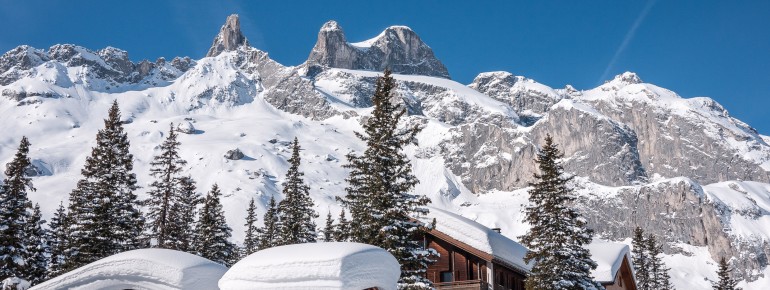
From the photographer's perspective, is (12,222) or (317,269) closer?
(317,269)

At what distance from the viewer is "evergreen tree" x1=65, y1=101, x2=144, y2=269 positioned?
108 feet

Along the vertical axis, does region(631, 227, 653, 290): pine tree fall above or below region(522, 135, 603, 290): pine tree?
above

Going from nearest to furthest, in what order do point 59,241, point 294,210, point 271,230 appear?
point 294,210, point 59,241, point 271,230

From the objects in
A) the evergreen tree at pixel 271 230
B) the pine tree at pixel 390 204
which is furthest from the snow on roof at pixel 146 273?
the evergreen tree at pixel 271 230

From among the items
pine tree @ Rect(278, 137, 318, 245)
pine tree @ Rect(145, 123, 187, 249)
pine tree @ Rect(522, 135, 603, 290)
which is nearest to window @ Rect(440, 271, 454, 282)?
pine tree @ Rect(522, 135, 603, 290)

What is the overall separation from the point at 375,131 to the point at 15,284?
15.1 m

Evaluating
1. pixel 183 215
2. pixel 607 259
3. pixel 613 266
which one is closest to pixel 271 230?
pixel 183 215

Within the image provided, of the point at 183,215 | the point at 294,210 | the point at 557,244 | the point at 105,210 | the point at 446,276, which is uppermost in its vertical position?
the point at 183,215

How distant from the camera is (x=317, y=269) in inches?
455

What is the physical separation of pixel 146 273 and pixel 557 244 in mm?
17747

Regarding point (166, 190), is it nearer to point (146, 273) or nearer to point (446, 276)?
point (446, 276)

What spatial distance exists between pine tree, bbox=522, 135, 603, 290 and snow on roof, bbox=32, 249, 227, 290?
53.2ft

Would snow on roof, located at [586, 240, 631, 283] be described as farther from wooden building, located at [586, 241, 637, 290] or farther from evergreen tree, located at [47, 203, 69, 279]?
evergreen tree, located at [47, 203, 69, 279]

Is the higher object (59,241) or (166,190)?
(166,190)
